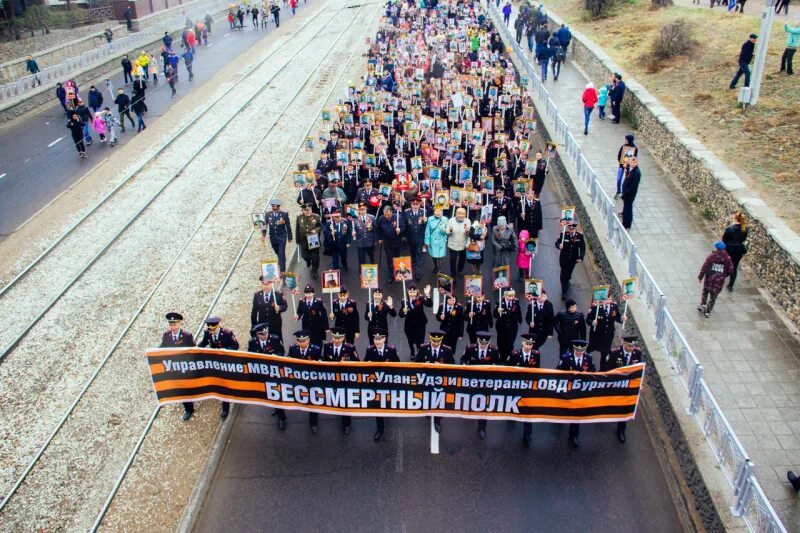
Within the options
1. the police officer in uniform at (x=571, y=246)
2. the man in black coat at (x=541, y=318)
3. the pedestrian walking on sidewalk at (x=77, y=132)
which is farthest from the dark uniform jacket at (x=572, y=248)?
the pedestrian walking on sidewalk at (x=77, y=132)

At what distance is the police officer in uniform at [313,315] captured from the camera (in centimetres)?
1060

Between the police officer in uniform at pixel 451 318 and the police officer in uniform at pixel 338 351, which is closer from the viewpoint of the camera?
the police officer in uniform at pixel 338 351

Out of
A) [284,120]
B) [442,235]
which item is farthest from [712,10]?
[442,235]

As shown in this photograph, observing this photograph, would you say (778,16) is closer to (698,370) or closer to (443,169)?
(443,169)

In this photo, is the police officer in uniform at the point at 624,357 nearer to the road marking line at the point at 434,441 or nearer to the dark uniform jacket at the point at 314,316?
the road marking line at the point at 434,441

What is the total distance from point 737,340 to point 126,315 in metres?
11.1

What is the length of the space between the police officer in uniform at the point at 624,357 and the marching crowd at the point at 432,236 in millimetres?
18

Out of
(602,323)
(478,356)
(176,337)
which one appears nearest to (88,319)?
(176,337)

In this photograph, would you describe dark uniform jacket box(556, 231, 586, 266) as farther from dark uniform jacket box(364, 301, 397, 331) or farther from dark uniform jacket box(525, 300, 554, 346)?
dark uniform jacket box(364, 301, 397, 331)

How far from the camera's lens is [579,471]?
8.65 meters

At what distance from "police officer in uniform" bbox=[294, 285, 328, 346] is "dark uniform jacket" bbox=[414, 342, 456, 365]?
212cm

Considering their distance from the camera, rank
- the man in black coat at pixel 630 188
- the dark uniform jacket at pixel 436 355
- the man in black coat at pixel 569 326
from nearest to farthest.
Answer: the dark uniform jacket at pixel 436 355
the man in black coat at pixel 569 326
the man in black coat at pixel 630 188

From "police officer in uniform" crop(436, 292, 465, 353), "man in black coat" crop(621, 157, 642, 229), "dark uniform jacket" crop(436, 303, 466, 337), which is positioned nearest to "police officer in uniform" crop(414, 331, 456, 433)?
"police officer in uniform" crop(436, 292, 465, 353)

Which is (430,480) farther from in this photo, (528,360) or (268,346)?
(268,346)
